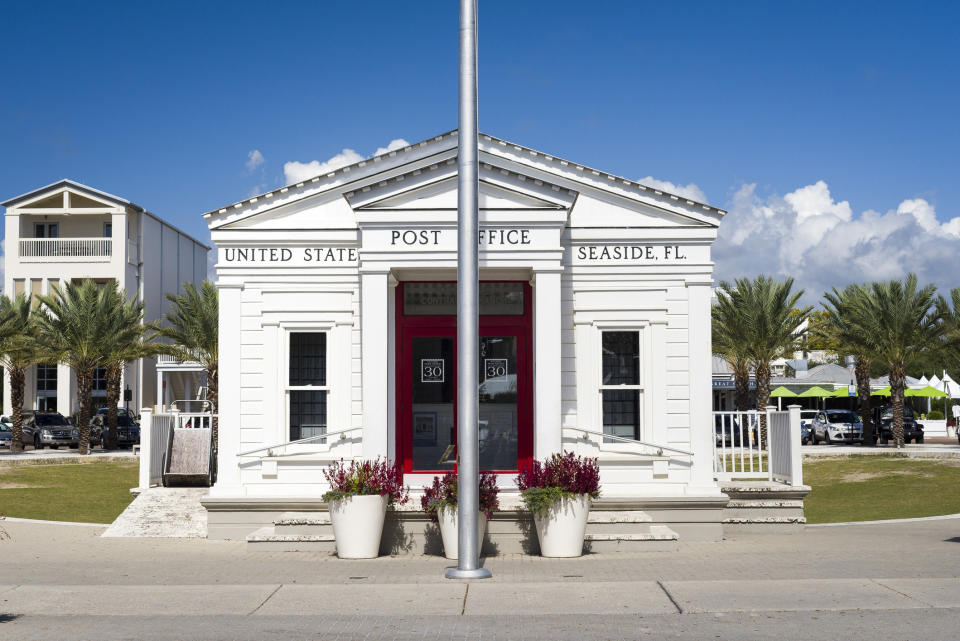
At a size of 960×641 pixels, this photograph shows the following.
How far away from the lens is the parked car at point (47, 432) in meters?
43.7

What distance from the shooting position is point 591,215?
14578 mm

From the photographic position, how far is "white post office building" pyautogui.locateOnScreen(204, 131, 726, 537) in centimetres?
1423

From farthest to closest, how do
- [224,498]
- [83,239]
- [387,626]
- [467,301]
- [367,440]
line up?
[83,239] → [224,498] → [367,440] → [467,301] → [387,626]

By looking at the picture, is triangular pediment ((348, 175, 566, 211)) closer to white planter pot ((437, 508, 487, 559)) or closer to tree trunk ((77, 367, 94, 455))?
white planter pot ((437, 508, 487, 559))

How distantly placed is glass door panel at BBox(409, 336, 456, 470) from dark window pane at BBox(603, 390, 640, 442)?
2179mm

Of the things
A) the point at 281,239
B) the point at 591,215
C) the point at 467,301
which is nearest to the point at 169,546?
the point at 281,239

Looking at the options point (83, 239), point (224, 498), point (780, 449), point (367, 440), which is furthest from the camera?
point (83, 239)

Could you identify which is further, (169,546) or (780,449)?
(780,449)

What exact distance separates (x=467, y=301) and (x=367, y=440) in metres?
3.36

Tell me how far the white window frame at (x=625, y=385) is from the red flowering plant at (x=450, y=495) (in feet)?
8.26

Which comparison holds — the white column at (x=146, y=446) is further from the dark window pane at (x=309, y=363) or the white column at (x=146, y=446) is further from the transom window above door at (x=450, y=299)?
the transom window above door at (x=450, y=299)

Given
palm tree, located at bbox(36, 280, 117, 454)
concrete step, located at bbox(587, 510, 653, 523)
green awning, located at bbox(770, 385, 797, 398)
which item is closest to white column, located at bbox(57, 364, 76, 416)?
palm tree, located at bbox(36, 280, 117, 454)

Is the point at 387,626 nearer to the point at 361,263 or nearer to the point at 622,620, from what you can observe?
the point at 622,620

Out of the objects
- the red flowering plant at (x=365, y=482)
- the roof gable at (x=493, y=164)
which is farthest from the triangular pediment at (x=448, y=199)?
the red flowering plant at (x=365, y=482)
